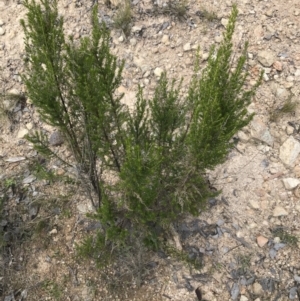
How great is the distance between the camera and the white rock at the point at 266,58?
5.68 m

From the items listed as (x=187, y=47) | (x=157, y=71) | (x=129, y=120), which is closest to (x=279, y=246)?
(x=129, y=120)

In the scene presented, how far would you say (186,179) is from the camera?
3.77 m

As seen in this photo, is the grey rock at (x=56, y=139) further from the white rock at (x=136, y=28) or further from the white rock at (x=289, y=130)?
the white rock at (x=289, y=130)

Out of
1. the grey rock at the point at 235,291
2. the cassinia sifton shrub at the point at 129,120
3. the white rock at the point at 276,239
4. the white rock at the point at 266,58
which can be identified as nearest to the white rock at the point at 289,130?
the white rock at the point at 266,58

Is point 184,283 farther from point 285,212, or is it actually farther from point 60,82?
point 60,82

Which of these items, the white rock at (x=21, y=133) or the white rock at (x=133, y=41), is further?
the white rock at (x=133, y=41)

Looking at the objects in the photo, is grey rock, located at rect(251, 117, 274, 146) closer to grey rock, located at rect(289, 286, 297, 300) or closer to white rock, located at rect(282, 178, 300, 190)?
white rock, located at rect(282, 178, 300, 190)

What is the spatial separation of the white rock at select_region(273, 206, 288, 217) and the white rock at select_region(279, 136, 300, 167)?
636 mm

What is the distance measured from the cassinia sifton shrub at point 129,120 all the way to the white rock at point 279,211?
1.12 metres

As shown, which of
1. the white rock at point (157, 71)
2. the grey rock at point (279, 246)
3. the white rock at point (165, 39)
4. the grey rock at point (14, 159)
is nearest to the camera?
the grey rock at point (279, 246)

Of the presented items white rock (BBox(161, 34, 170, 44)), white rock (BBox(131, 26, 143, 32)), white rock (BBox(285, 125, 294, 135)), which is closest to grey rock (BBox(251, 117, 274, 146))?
white rock (BBox(285, 125, 294, 135))

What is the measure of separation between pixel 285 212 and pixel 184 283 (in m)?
1.56

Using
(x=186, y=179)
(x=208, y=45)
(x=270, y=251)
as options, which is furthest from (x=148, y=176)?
(x=208, y=45)

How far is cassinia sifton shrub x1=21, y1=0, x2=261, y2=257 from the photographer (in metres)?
3.03
